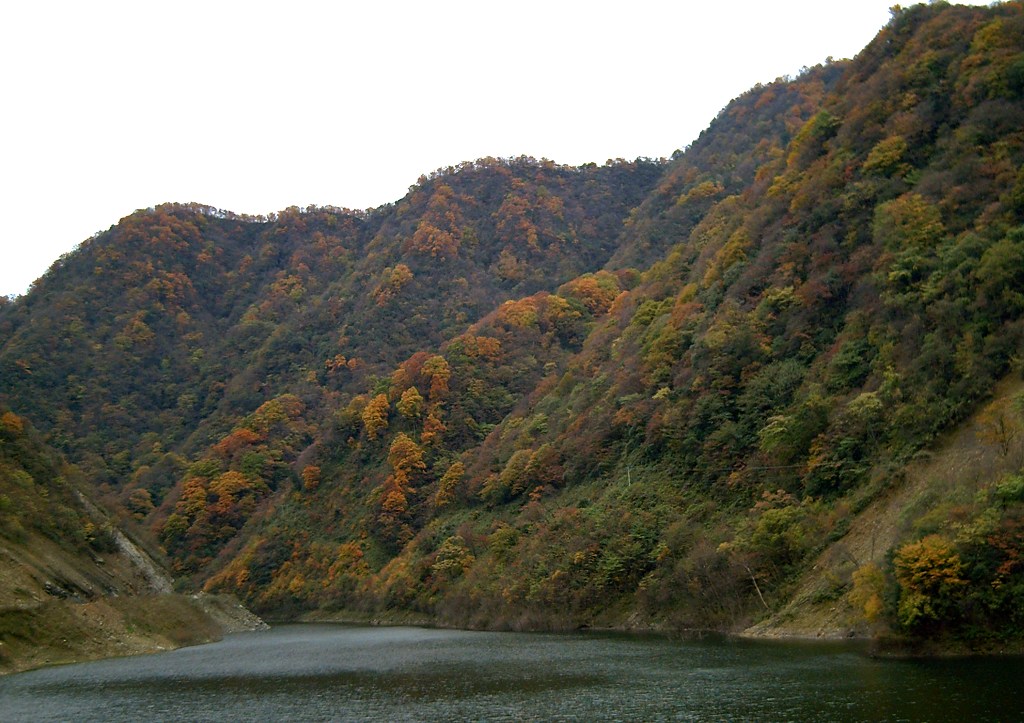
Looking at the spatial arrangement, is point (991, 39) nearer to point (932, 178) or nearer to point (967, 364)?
point (932, 178)

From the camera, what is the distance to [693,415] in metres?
83.4

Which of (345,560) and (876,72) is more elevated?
(876,72)

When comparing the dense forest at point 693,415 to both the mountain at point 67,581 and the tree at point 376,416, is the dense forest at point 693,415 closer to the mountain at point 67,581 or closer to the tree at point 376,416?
the tree at point 376,416

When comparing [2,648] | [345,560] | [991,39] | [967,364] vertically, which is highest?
Answer: [991,39]

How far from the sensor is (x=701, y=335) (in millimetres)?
89562

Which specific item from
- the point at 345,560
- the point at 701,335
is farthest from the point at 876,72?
the point at 345,560

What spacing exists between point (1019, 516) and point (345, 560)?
96.4m

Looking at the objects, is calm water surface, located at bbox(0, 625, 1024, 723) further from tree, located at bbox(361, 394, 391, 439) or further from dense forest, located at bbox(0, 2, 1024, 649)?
tree, located at bbox(361, 394, 391, 439)

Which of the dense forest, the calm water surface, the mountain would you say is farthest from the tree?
the calm water surface

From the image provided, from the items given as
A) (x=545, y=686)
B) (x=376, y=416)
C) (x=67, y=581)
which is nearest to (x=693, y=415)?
(x=545, y=686)

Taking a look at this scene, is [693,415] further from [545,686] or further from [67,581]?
[67,581]

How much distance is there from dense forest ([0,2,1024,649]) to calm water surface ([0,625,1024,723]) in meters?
7.22

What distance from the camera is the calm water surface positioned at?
34.1 meters

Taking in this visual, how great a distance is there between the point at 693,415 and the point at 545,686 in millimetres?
43075
